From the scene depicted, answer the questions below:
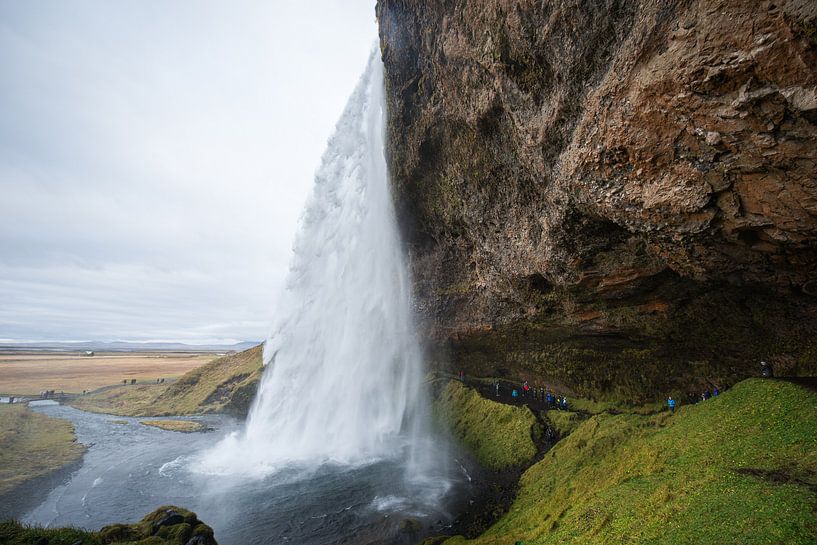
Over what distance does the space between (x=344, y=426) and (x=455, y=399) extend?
970cm

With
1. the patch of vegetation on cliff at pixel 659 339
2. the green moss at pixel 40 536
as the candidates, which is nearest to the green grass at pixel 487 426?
the patch of vegetation on cliff at pixel 659 339

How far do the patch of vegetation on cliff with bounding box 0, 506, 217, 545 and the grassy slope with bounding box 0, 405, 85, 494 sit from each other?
49.2 feet

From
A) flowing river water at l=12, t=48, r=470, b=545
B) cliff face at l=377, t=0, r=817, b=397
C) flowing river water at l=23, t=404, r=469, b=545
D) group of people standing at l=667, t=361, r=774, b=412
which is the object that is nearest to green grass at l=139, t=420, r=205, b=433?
flowing river water at l=12, t=48, r=470, b=545

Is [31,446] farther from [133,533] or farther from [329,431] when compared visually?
[133,533]

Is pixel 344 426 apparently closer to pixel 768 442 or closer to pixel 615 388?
pixel 615 388

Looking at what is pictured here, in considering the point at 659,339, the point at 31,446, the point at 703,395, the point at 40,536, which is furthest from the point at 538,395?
the point at 31,446

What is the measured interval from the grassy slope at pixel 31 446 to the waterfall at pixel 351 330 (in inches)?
416

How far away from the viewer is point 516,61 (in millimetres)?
16188

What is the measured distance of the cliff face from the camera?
9.69m

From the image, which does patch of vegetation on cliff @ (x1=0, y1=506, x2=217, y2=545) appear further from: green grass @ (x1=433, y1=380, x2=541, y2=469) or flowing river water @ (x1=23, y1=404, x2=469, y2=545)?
green grass @ (x1=433, y1=380, x2=541, y2=469)

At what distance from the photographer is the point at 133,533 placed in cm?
1298

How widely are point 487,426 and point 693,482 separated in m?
16.9

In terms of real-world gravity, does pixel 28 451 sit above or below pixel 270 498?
above

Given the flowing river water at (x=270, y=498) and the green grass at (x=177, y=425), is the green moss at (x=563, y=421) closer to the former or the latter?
the flowing river water at (x=270, y=498)
